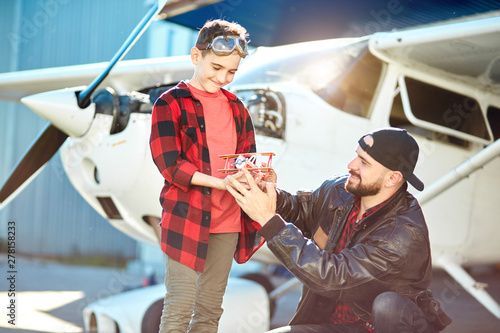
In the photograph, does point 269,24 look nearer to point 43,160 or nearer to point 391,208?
point 43,160

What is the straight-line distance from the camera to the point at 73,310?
14.3 ft

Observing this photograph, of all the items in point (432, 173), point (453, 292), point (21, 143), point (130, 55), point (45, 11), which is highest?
point (45, 11)

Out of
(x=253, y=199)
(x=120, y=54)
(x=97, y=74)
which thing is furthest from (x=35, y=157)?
(x=253, y=199)

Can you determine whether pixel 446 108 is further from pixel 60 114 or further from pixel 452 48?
pixel 60 114

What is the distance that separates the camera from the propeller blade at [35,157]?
3314mm

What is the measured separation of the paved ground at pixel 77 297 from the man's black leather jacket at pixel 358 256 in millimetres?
2222

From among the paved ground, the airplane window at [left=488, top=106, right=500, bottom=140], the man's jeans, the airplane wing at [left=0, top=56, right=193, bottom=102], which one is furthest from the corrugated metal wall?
the man's jeans

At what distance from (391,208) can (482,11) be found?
19.4 ft

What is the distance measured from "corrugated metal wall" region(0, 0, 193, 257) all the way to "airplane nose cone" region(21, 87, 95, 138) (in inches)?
234

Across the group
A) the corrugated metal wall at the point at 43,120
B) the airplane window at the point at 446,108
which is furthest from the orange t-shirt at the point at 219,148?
the corrugated metal wall at the point at 43,120

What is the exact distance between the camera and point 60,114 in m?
3.03

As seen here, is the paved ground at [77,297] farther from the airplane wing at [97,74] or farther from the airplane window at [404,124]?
the airplane wing at [97,74]

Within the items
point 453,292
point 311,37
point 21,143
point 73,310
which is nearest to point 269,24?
point 311,37

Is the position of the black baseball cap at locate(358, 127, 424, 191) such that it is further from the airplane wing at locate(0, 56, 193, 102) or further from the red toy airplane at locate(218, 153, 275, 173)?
the airplane wing at locate(0, 56, 193, 102)
